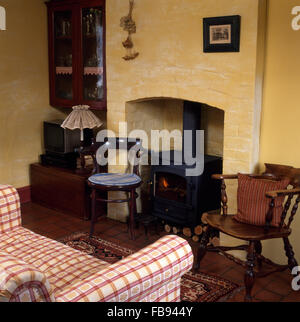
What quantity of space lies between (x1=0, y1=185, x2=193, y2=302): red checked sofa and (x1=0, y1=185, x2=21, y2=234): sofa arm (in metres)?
0.36

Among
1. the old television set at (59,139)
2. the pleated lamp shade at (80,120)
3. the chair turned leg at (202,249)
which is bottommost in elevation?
the chair turned leg at (202,249)

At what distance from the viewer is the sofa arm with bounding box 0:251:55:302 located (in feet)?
5.03

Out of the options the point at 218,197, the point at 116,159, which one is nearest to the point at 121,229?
the point at 116,159

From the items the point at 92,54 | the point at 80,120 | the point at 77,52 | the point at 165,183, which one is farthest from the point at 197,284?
the point at 77,52

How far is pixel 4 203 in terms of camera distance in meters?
3.04

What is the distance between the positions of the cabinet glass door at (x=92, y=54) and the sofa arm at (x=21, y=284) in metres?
3.23

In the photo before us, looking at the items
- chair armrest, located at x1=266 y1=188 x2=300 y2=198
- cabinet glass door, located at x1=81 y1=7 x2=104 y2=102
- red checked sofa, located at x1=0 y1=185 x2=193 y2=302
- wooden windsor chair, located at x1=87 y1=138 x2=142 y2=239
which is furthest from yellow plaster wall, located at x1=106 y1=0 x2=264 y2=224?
red checked sofa, located at x1=0 y1=185 x2=193 y2=302

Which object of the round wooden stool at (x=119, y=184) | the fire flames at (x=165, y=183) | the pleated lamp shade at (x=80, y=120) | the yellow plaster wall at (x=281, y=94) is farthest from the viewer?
the pleated lamp shade at (x=80, y=120)

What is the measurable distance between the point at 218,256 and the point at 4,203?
1.83m

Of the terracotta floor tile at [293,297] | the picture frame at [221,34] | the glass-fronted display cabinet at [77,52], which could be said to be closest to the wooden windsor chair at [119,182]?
Answer: the glass-fronted display cabinet at [77,52]

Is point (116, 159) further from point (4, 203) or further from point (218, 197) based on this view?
point (4, 203)

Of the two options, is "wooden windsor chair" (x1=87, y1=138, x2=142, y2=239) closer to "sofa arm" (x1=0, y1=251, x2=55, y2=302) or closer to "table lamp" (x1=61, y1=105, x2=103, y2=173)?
"table lamp" (x1=61, y1=105, x2=103, y2=173)

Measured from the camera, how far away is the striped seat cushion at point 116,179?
3.96 meters

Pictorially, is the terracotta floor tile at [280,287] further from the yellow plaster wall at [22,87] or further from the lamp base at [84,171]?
the yellow plaster wall at [22,87]
